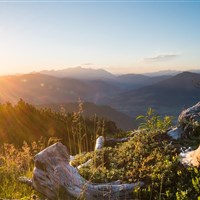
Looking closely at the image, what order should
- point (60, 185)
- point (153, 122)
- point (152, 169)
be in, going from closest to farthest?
point (60, 185) → point (152, 169) → point (153, 122)

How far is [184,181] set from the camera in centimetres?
739

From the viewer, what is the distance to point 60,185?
7.03 m

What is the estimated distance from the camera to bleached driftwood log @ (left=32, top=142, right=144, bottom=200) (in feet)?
23.0

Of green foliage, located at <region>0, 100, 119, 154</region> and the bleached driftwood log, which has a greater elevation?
the bleached driftwood log

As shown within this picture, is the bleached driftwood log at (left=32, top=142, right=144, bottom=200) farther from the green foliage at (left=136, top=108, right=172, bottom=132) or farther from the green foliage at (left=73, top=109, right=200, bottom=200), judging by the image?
the green foliage at (left=136, top=108, right=172, bottom=132)

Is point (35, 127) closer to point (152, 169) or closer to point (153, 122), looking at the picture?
point (153, 122)

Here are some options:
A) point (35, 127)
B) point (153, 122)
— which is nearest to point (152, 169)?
point (153, 122)

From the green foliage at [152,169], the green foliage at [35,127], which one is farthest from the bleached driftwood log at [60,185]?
the green foliage at [35,127]

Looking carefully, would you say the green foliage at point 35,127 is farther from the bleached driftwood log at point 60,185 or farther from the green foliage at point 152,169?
the bleached driftwood log at point 60,185

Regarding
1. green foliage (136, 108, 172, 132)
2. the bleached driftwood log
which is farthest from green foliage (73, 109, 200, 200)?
the bleached driftwood log

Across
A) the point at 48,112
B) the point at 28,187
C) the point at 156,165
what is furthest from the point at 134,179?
the point at 48,112

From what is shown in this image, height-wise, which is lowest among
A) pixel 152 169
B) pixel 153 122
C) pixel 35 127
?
pixel 35 127

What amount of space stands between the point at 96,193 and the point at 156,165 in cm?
180

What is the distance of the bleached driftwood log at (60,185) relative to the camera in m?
7.00
